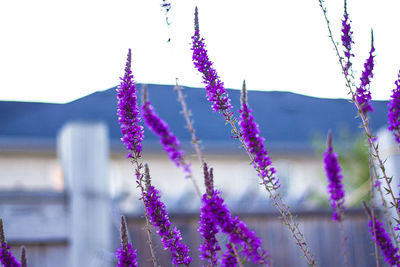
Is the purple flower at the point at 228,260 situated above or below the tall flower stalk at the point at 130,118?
below

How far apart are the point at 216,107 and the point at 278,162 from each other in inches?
539

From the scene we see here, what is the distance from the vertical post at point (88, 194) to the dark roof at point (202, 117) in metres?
8.06

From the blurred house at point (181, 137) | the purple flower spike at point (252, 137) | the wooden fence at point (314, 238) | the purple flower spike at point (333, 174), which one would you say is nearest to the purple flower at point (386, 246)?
the purple flower spike at point (333, 174)

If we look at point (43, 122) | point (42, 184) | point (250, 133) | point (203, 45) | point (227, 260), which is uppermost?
point (43, 122)

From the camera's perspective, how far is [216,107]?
193 cm

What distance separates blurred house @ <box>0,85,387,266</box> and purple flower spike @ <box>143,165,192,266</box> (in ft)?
31.3

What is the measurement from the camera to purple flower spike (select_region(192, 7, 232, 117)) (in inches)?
74.8

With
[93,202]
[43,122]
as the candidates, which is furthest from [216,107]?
[43,122]

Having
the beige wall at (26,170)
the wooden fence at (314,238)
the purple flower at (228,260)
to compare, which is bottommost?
the purple flower at (228,260)

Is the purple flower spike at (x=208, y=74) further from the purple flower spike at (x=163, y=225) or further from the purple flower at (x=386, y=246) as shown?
the purple flower at (x=386, y=246)

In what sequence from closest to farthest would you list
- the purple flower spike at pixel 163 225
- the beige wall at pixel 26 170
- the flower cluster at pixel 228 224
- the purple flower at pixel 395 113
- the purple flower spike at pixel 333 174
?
the flower cluster at pixel 228 224 < the purple flower spike at pixel 163 225 < the purple flower at pixel 395 113 < the purple flower spike at pixel 333 174 < the beige wall at pixel 26 170

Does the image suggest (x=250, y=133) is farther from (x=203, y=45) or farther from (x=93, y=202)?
(x=93, y=202)

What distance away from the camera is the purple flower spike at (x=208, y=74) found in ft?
6.23

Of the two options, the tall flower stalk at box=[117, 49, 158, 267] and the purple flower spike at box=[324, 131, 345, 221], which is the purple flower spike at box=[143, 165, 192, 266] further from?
the purple flower spike at box=[324, 131, 345, 221]
